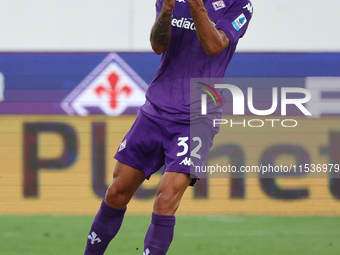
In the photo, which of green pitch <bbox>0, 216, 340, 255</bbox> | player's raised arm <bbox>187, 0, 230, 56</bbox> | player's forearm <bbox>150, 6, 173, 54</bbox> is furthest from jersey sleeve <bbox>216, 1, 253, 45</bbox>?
green pitch <bbox>0, 216, 340, 255</bbox>

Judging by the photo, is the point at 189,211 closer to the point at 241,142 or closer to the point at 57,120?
the point at 241,142

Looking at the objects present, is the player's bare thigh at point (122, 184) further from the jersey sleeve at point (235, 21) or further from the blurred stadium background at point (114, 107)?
the blurred stadium background at point (114, 107)

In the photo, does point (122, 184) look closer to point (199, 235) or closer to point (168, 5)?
point (168, 5)

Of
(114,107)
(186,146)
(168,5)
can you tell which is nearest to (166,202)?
(186,146)

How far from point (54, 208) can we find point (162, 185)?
4705mm

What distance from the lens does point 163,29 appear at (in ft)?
12.5

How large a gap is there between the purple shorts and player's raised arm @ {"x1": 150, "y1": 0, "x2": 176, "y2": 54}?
15.9 inches

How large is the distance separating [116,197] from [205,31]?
1.06 meters

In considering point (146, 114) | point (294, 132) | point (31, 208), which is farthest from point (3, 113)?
point (146, 114)

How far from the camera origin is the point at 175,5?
4.02m

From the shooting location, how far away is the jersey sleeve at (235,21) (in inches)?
153

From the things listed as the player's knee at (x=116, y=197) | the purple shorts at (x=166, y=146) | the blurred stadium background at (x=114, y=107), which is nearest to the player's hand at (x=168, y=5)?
the purple shorts at (x=166, y=146)

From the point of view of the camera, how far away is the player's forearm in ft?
12.2

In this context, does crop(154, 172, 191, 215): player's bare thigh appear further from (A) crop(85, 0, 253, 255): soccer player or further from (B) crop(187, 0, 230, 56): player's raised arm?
(B) crop(187, 0, 230, 56): player's raised arm
